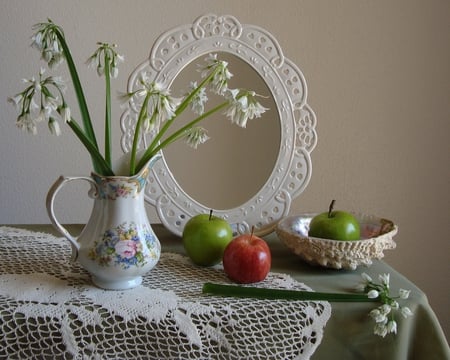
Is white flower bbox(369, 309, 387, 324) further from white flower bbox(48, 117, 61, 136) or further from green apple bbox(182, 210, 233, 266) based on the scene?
white flower bbox(48, 117, 61, 136)

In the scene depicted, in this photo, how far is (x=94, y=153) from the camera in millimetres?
737

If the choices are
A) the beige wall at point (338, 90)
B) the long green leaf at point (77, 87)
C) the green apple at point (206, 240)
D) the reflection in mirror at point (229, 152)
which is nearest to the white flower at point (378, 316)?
the green apple at point (206, 240)

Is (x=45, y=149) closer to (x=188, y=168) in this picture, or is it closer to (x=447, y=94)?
(x=188, y=168)

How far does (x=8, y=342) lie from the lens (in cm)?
67

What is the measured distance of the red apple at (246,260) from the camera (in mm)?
762

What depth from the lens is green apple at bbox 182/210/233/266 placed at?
83 centimetres

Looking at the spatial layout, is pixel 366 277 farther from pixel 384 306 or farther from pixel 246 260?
pixel 246 260

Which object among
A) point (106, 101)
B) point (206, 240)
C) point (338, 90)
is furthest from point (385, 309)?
point (338, 90)

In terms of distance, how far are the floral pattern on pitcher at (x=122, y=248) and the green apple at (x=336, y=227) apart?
293 millimetres

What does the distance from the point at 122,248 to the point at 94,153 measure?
15cm

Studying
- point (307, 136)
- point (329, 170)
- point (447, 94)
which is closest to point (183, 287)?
point (307, 136)

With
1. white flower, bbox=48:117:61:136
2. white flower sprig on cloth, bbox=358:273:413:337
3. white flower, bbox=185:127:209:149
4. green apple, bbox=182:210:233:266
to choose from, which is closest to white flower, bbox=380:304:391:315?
white flower sprig on cloth, bbox=358:273:413:337

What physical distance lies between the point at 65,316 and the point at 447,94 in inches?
45.7

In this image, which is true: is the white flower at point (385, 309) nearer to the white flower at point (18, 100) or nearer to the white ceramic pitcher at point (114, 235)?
the white ceramic pitcher at point (114, 235)
